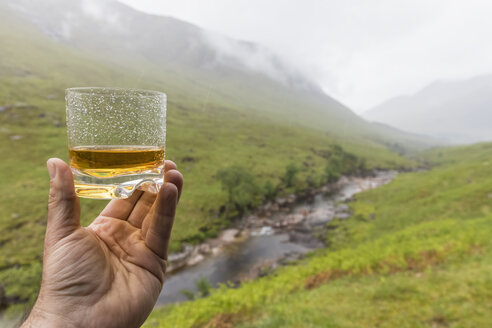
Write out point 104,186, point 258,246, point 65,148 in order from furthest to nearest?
point 65,148 < point 258,246 < point 104,186

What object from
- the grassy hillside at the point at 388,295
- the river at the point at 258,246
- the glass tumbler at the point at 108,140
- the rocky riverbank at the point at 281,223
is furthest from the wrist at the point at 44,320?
the rocky riverbank at the point at 281,223

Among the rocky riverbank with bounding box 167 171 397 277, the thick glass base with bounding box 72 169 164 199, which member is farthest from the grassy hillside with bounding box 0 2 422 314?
the rocky riverbank with bounding box 167 171 397 277

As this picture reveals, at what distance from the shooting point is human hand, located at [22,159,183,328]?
2.04 meters

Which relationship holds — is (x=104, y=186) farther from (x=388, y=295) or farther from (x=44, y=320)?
(x=388, y=295)

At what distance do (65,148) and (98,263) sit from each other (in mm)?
54115

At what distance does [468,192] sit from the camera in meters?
22.4

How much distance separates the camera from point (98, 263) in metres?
2.28

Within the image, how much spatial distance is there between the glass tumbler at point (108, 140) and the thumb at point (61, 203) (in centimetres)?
12

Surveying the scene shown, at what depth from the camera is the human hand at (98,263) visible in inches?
80.5

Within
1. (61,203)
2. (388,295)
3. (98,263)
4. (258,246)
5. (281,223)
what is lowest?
(258,246)

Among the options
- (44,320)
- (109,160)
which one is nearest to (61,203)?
(109,160)

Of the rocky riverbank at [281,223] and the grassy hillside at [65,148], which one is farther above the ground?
the grassy hillside at [65,148]

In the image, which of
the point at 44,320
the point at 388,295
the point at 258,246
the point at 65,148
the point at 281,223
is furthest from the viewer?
the point at 65,148

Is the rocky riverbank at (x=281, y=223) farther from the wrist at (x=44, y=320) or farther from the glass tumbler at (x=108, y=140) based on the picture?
the glass tumbler at (x=108, y=140)
